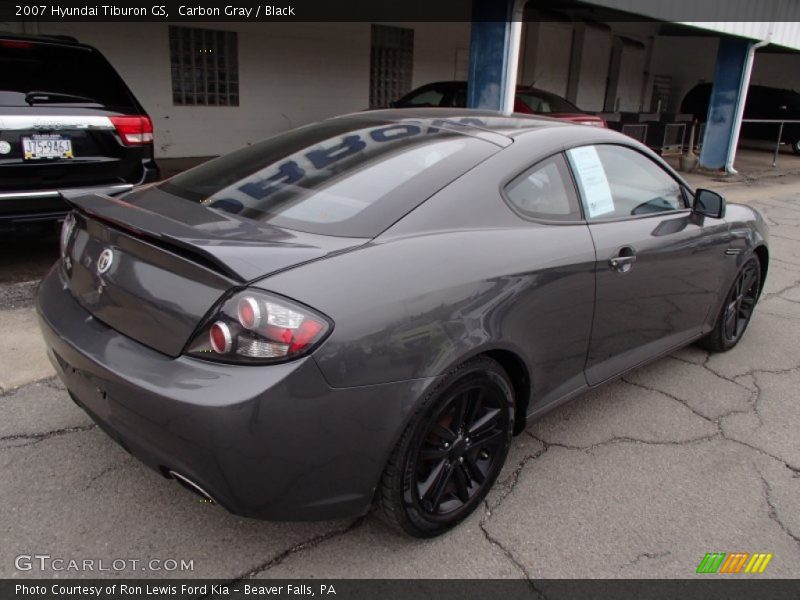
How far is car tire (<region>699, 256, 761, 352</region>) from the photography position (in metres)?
3.96

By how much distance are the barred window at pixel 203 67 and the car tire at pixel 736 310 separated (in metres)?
9.51

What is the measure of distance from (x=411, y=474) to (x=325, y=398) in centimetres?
51

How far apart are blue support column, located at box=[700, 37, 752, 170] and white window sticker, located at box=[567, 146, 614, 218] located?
12124 millimetres

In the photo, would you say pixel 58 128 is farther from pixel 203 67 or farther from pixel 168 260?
pixel 203 67

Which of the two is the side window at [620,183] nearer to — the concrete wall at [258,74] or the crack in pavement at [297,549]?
the crack in pavement at [297,549]

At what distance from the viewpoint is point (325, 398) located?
182 cm

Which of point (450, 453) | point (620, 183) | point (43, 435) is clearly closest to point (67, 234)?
point (43, 435)

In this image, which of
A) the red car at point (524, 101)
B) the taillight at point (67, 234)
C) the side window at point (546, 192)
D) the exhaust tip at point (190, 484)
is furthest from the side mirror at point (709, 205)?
the red car at point (524, 101)

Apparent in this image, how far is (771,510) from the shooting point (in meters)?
2.62

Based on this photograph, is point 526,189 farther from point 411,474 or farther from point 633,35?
point 633,35

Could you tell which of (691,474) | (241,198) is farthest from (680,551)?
(241,198)

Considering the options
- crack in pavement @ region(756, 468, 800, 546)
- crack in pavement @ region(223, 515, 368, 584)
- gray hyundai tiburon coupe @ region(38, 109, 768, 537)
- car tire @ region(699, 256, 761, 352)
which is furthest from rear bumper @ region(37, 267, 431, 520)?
car tire @ region(699, 256, 761, 352)

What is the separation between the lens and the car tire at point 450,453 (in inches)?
82.4

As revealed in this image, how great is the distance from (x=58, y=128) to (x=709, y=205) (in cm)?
414
